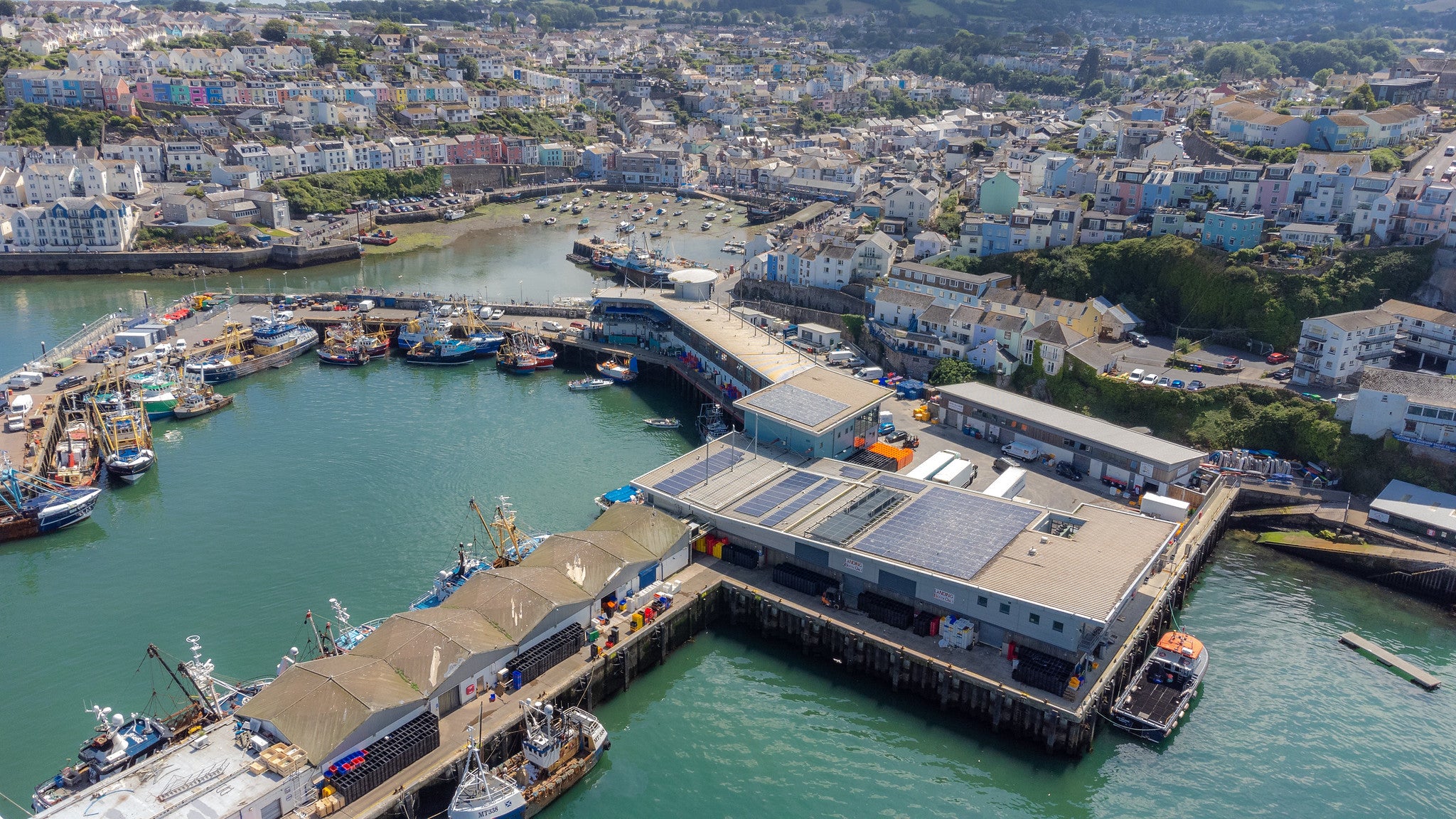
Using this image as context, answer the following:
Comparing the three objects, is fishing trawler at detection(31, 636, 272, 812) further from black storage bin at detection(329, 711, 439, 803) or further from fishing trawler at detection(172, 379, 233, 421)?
fishing trawler at detection(172, 379, 233, 421)

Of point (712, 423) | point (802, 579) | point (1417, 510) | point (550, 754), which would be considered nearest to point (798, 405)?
point (712, 423)

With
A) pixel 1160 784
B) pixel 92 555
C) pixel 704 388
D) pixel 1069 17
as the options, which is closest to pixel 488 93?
pixel 704 388

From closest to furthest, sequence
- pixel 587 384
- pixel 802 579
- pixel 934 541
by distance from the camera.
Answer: pixel 934 541, pixel 802 579, pixel 587 384

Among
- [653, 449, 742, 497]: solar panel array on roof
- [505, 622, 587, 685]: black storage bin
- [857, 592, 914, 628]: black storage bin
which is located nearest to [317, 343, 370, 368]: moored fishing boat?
[653, 449, 742, 497]: solar panel array on roof

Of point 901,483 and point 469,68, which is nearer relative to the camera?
point 901,483

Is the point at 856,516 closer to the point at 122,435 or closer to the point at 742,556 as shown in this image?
the point at 742,556

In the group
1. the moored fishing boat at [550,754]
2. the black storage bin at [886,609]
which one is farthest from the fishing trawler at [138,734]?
the black storage bin at [886,609]
